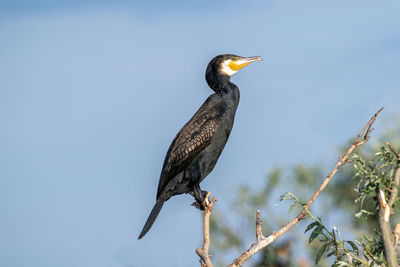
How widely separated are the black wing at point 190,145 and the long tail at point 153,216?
106 millimetres

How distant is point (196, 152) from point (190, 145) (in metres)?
0.11

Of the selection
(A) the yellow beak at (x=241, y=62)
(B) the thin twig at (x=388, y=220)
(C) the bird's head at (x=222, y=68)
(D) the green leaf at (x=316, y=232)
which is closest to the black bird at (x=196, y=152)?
(C) the bird's head at (x=222, y=68)

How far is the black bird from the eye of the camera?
697cm

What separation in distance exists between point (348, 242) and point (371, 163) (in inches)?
22.1

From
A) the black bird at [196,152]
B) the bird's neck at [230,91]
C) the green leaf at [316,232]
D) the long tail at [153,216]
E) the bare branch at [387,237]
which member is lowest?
the bare branch at [387,237]

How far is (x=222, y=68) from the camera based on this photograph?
7.67 m

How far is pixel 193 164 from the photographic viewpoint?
7.01m

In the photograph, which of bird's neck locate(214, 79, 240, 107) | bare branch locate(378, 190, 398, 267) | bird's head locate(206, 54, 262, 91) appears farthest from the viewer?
bird's head locate(206, 54, 262, 91)

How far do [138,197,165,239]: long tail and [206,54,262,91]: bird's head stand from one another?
1.56m

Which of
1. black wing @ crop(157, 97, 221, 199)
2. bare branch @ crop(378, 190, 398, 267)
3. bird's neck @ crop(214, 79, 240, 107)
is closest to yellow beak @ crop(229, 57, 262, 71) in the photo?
bird's neck @ crop(214, 79, 240, 107)

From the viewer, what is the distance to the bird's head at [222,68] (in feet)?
24.9

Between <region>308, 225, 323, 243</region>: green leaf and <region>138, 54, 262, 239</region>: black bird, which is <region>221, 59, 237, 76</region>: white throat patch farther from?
<region>308, 225, 323, 243</region>: green leaf

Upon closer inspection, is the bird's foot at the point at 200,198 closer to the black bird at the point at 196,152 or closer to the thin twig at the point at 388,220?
the black bird at the point at 196,152

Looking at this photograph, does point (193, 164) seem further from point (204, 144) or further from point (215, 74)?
point (215, 74)
